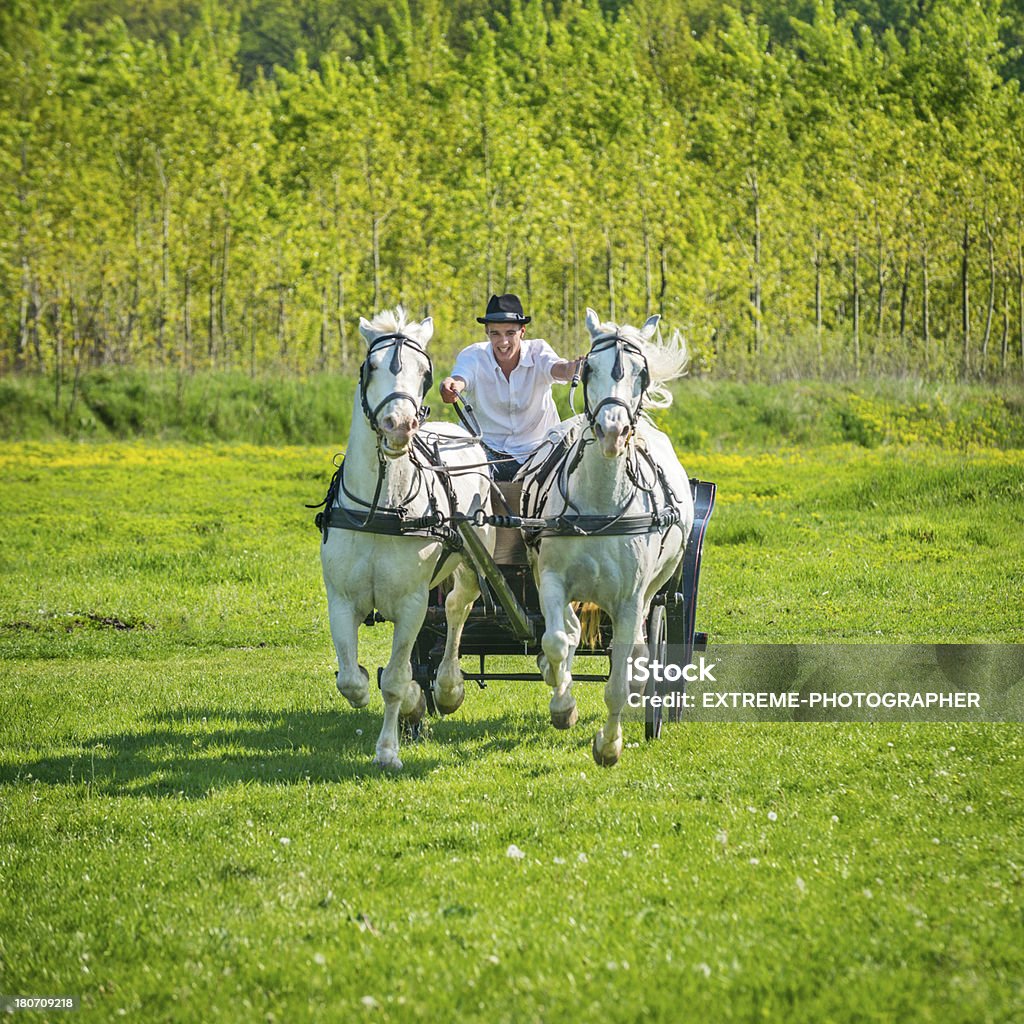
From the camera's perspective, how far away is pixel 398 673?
750cm

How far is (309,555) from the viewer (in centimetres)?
1667

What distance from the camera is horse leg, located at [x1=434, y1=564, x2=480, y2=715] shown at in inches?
323

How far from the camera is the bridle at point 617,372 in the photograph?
6.59m

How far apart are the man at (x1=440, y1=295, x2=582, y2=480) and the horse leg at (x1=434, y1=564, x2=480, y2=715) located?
0.76 m

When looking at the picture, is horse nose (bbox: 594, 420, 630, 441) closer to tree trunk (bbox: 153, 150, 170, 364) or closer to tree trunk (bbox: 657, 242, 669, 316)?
tree trunk (bbox: 657, 242, 669, 316)

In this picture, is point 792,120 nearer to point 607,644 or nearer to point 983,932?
point 607,644

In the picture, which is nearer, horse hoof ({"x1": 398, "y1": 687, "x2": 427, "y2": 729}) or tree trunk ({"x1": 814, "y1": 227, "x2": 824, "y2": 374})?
horse hoof ({"x1": 398, "y1": 687, "x2": 427, "y2": 729})

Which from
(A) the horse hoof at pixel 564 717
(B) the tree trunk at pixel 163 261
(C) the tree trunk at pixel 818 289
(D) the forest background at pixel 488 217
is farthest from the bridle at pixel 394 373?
(B) the tree trunk at pixel 163 261

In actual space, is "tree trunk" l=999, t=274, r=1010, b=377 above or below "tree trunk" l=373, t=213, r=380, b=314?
below

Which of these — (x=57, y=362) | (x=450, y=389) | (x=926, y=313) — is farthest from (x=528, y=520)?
(x=926, y=313)

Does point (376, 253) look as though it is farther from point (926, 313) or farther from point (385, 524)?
point (385, 524)

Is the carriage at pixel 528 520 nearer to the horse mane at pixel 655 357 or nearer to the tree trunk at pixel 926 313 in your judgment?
the horse mane at pixel 655 357

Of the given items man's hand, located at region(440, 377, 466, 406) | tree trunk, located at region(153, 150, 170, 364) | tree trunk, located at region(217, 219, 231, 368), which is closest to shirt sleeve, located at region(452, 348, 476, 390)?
man's hand, located at region(440, 377, 466, 406)

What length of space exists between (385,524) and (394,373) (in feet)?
2.88
